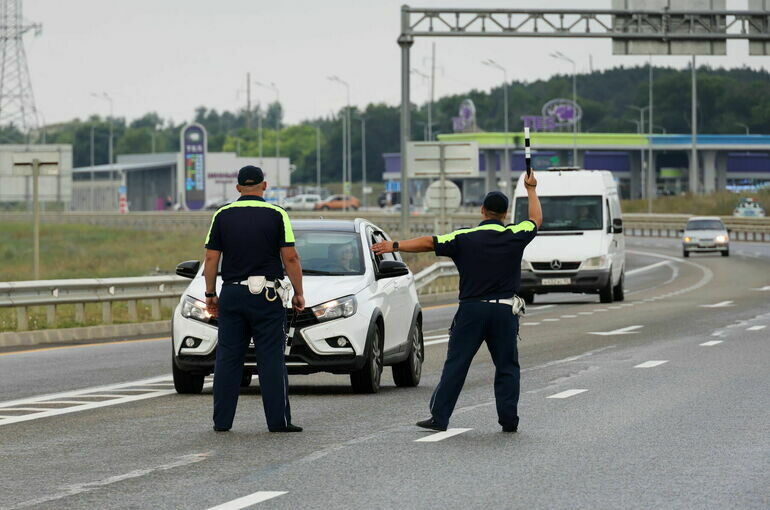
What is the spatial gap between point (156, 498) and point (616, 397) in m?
6.87

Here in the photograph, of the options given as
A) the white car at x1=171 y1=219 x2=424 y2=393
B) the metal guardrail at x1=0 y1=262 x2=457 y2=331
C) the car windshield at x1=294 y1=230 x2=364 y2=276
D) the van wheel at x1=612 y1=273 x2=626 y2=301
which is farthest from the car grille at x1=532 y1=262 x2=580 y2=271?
the car windshield at x1=294 y1=230 x2=364 y2=276

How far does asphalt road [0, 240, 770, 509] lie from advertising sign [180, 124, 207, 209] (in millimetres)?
123108

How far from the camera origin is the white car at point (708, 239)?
66.6 m

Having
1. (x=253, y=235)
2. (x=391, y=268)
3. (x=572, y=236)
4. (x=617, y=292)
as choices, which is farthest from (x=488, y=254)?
(x=617, y=292)

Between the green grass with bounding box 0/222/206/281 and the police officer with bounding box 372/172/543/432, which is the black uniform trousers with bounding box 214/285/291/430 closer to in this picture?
the police officer with bounding box 372/172/543/432

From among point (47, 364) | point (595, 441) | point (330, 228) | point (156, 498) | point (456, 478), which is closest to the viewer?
point (156, 498)

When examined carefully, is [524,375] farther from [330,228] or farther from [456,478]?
[456,478]

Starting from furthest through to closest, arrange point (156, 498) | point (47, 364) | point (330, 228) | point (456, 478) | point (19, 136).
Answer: point (19, 136) < point (47, 364) < point (330, 228) < point (456, 478) < point (156, 498)

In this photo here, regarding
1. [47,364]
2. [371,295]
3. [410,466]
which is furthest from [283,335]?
[47,364]

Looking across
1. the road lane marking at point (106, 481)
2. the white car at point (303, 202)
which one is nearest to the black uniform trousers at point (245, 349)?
the road lane marking at point (106, 481)

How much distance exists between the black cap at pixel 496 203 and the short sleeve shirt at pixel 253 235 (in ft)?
4.41

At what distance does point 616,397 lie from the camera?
1495 centimetres

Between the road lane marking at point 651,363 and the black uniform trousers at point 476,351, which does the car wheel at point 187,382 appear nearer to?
the black uniform trousers at point 476,351

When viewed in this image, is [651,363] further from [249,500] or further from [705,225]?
[705,225]
